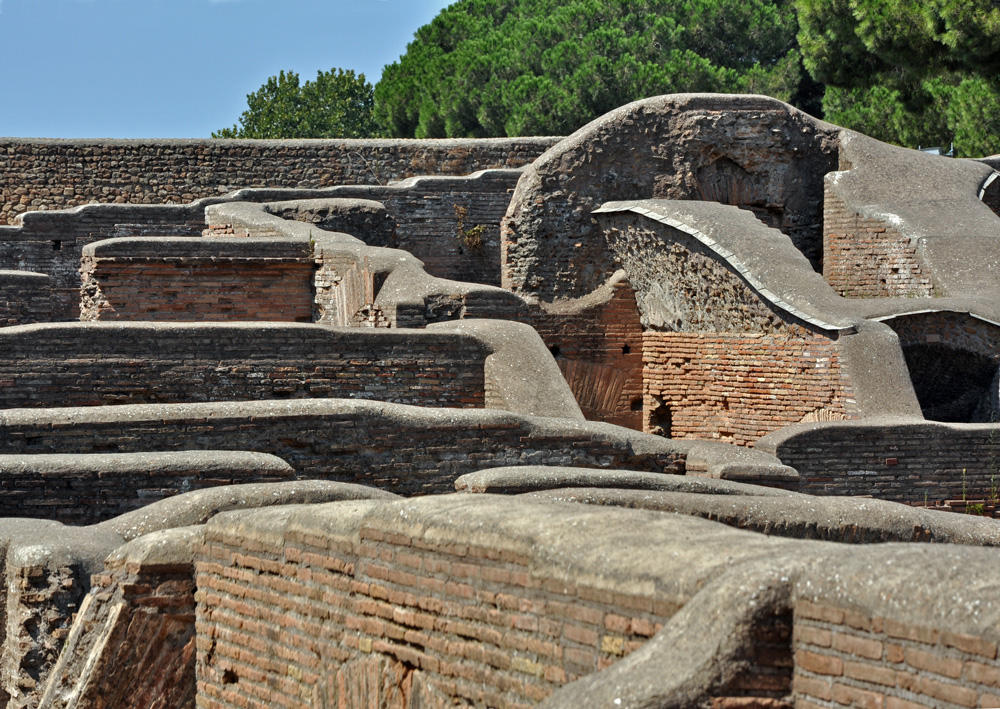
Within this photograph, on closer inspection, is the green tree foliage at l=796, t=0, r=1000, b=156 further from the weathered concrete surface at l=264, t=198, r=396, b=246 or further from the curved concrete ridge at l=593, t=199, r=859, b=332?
the weathered concrete surface at l=264, t=198, r=396, b=246

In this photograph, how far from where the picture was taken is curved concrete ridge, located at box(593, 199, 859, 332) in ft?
34.8

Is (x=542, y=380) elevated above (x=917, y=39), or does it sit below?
below

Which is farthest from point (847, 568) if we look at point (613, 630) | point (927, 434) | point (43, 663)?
point (927, 434)

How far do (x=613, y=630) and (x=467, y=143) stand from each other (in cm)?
1667

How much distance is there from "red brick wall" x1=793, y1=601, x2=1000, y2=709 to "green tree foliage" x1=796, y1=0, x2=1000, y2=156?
15.2 meters

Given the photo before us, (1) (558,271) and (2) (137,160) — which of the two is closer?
(1) (558,271)

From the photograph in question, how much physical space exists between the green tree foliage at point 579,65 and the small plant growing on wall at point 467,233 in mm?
13638

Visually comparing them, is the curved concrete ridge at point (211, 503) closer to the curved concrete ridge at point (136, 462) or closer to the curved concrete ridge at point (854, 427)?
the curved concrete ridge at point (136, 462)

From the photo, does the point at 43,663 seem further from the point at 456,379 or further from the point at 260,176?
the point at 260,176

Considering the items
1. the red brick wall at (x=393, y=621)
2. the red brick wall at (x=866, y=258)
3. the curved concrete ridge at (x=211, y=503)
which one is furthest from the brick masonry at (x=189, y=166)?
the red brick wall at (x=393, y=621)

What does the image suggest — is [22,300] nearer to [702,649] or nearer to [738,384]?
[738,384]

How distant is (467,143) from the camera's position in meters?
19.3

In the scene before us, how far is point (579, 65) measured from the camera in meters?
31.6

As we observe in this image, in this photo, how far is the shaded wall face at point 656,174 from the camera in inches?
551
